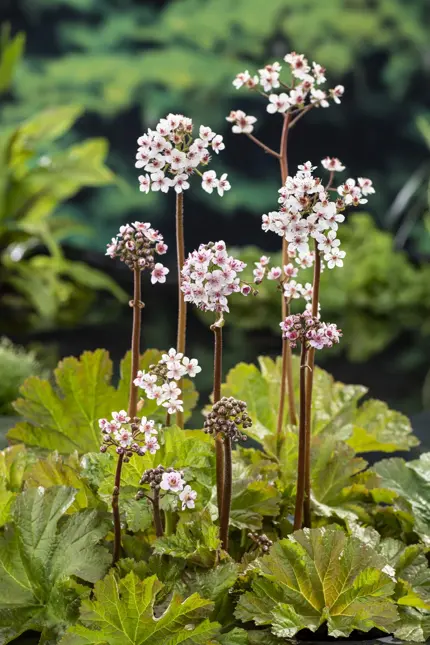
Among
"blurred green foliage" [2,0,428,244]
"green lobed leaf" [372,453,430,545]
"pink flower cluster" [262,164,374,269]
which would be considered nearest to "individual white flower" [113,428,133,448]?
"pink flower cluster" [262,164,374,269]

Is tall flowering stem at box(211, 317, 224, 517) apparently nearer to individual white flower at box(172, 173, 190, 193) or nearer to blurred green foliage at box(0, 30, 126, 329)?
individual white flower at box(172, 173, 190, 193)

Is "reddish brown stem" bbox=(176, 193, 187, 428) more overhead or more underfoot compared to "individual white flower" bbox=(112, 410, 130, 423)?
more overhead

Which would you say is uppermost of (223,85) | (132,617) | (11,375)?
(223,85)

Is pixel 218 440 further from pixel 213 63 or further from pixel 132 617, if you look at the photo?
pixel 213 63

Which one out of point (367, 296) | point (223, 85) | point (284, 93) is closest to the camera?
point (284, 93)

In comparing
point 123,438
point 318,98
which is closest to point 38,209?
point 318,98

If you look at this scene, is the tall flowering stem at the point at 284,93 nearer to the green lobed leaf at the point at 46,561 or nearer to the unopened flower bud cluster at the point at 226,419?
the unopened flower bud cluster at the point at 226,419
